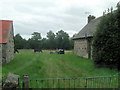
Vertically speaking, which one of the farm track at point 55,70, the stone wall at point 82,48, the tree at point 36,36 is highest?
the tree at point 36,36

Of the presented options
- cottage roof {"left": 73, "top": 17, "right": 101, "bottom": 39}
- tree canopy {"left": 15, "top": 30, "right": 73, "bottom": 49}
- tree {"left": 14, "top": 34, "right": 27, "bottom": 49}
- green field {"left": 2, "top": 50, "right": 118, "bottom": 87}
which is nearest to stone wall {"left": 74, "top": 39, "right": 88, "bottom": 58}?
cottage roof {"left": 73, "top": 17, "right": 101, "bottom": 39}

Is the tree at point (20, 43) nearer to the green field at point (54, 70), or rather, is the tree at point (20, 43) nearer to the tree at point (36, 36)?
the tree at point (36, 36)

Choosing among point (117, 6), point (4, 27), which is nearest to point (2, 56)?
point (4, 27)

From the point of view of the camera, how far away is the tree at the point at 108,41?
8805mm

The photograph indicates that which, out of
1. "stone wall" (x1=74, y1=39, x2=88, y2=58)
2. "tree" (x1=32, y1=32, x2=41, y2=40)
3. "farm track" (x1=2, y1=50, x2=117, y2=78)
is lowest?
"farm track" (x1=2, y1=50, x2=117, y2=78)

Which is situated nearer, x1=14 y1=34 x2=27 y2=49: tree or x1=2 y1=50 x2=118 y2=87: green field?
x1=2 y1=50 x2=118 y2=87: green field

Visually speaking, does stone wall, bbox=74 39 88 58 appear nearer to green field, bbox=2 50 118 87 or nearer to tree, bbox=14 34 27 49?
green field, bbox=2 50 118 87

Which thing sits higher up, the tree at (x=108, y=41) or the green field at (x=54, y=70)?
the tree at (x=108, y=41)

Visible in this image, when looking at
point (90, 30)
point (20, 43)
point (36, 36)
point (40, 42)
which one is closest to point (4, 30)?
point (36, 36)

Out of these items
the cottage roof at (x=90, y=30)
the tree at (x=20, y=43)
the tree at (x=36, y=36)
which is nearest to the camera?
the cottage roof at (x=90, y=30)

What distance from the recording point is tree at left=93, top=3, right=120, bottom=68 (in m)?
8.80

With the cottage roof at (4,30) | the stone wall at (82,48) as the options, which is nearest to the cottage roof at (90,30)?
the stone wall at (82,48)

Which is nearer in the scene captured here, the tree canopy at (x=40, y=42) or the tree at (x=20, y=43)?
the tree canopy at (x=40, y=42)

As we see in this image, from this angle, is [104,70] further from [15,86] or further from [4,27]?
[4,27]
